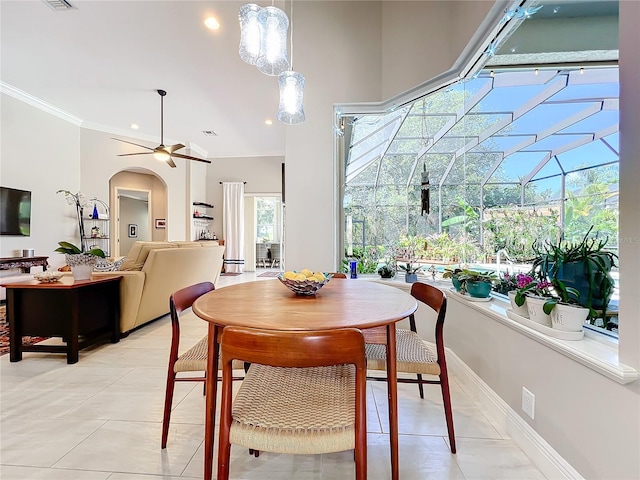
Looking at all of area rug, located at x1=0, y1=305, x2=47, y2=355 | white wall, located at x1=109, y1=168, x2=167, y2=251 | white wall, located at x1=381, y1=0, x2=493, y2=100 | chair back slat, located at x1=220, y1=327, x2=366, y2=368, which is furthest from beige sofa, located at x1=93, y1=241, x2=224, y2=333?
white wall, located at x1=109, y1=168, x2=167, y2=251

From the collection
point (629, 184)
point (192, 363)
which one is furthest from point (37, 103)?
point (629, 184)

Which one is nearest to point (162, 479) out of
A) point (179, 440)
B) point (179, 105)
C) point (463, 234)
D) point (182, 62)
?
point (179, 440)

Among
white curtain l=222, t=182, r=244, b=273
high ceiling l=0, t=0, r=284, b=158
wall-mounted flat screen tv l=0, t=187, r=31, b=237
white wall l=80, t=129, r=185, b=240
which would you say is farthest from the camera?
white curtain l=222, t=182, r=244, b=273

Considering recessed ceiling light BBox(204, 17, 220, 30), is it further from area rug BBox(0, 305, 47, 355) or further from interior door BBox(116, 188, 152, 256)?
interior door BBox(116, 188, 152, 256)

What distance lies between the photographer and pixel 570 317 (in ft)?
4.14

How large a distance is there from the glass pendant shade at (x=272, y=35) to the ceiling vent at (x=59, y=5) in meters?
2.77

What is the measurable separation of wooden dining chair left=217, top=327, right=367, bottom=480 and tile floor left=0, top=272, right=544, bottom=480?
22.7 inches

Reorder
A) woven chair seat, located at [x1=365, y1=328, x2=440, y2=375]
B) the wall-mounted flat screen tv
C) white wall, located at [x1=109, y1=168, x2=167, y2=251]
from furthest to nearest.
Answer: white wall, located at [x1=109, y1=168, x2=167, y2=251], the wall-mounted flat screen tv, woven chair seat, located at [x1=365, y1=328, x2=440, y2=375]

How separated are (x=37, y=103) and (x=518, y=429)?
7.30 m

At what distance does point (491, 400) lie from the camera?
1728 millimetres

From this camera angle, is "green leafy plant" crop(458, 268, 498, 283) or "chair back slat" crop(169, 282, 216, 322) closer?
"chair back slat" crop(169, 282, 216, 322)

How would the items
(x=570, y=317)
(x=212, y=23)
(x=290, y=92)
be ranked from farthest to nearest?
(x=212, y=23)
(x=290, y=92)
(x=570, y=317)

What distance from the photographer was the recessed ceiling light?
3037mm

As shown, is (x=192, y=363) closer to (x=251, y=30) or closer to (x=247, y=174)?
(x=251, y=30)
